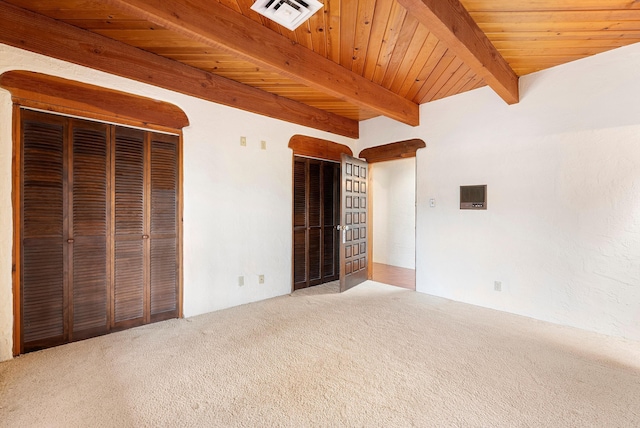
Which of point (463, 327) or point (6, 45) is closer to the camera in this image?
point (6, 45)

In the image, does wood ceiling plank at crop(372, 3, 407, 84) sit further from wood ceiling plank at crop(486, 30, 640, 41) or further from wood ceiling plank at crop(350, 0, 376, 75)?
wood ceiling plank at crop(486, 30, 640, 41)

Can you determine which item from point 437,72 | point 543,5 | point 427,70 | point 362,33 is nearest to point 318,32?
point 362,33

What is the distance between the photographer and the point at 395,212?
20.0ft

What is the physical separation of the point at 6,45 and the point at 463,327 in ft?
15.2

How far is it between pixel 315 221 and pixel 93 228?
270 centimetres

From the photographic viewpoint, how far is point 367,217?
4.83 m

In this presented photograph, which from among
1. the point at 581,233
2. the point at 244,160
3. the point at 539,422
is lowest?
the point at 539,422

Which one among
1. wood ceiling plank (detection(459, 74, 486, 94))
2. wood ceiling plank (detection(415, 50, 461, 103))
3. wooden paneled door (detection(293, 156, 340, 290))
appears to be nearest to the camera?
wood ceiling plank (detection(415, 50, 461, 103))

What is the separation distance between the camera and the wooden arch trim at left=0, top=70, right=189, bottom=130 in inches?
88.3

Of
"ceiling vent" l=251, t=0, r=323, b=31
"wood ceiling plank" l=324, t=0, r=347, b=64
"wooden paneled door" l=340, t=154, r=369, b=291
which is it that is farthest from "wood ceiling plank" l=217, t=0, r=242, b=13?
"wooden paneled door" l=340, t=154, r=369, b=291

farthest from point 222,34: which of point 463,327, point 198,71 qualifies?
point 463,327

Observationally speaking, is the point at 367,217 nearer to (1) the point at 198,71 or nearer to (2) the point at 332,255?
(2) the point at 332,255

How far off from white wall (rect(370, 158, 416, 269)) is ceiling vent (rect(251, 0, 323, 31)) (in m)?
3.85

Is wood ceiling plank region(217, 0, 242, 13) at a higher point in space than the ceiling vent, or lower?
higher
